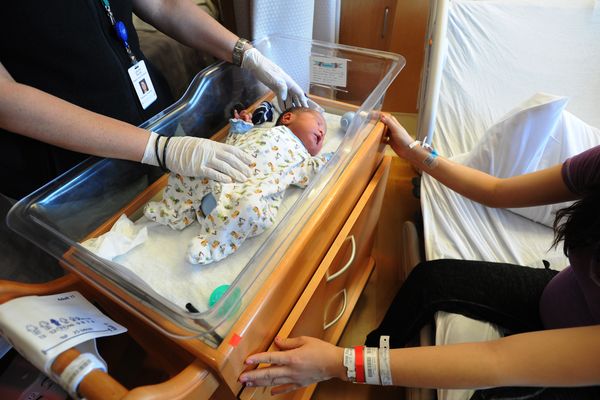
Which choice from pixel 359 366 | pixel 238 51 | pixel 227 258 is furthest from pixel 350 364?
pixel 238 51

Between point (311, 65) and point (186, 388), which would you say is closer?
point (186, 388)

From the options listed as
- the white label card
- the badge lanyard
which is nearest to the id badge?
the badge lanyard

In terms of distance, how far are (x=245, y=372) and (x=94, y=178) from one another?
2.01ft

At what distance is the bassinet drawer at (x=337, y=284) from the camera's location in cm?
77

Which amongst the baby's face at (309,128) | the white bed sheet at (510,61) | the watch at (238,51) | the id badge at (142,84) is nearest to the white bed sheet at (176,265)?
the baby's face at (309,128)

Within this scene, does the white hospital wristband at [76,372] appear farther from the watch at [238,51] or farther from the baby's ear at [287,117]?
the watch at [238,51]

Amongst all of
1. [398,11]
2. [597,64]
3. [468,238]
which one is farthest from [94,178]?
[597,64]

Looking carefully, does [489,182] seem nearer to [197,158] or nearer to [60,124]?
[197,158]

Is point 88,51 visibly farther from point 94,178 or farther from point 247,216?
point 247,216

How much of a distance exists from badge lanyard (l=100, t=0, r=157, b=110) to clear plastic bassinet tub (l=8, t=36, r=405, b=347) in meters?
0.09

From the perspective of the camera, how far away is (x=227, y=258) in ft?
2.63

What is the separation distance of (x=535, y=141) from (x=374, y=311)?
0.84m

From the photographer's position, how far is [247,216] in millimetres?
768

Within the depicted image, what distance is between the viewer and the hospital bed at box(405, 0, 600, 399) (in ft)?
3.44
